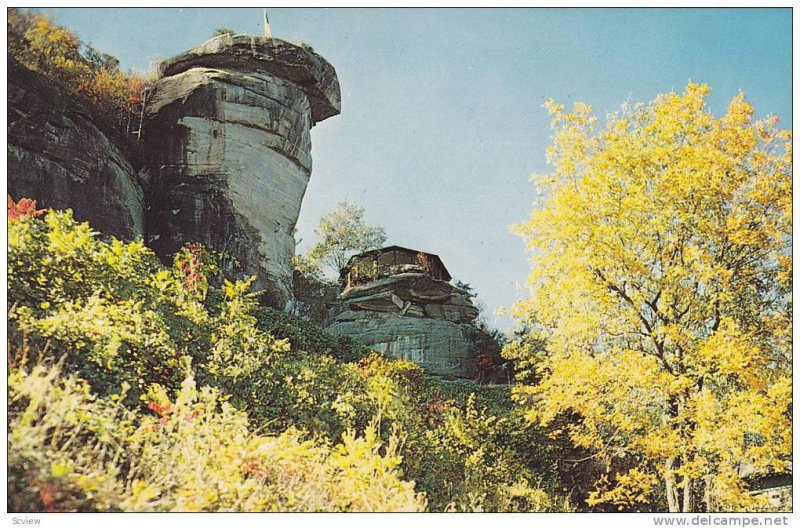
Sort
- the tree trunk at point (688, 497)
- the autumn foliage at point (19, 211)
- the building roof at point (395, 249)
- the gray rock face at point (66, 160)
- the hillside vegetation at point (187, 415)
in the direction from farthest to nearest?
the building roof at point (395, 249) < the gray rock face at point (66, 160) < the tree trunk at point (688, 497) < the autumn foliage at point (19, 211) < the hillside vegetation at point (187, 415)

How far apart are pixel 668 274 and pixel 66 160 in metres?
6.86

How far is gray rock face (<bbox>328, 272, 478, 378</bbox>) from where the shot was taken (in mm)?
11781

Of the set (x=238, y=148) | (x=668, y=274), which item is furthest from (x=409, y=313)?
(x=668, y=274)

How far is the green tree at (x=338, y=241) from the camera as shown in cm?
1573

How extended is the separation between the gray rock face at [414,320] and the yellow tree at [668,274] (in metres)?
5.76

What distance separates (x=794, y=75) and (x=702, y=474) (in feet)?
11.4

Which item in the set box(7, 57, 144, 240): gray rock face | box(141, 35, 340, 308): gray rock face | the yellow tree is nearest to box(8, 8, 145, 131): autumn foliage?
box(7, 57, 144, 240): gray rock face

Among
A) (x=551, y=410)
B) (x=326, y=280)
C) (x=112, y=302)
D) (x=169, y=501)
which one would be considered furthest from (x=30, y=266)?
(x=326, y=280)

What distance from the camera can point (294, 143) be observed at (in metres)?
11.2

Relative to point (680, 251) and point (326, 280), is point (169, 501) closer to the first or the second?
point (680, 251)

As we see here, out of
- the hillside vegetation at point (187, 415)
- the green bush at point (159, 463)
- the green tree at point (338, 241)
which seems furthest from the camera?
the green tree at point (338, 241)

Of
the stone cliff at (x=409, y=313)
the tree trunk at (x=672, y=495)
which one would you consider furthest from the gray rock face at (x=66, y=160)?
the tree trunk at (x=672, y=495)

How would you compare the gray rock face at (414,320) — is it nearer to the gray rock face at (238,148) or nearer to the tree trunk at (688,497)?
the gray rock face at (238,148)
